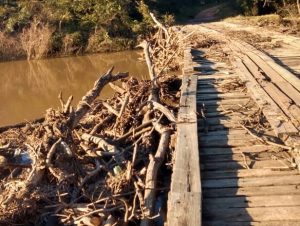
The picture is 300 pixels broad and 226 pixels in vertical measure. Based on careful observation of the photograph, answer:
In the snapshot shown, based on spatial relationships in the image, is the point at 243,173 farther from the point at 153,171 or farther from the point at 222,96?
the point at 222,96

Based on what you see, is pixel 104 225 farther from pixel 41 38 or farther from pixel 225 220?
pixel 41 38

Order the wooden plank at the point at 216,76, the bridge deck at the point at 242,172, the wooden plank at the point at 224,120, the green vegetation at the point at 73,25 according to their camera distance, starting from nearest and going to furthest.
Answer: the bridge deck at the point at 242,172 < the wooden plank at the point at 224,120 < the wooden plank at the point at 216,76 < the green vegetation at the point at 73,25

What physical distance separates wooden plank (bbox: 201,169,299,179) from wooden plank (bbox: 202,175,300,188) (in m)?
0.08

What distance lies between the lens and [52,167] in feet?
20.1

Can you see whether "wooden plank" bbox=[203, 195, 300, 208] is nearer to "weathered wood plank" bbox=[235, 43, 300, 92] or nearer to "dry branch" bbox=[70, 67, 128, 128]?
"weathered wood plank" bbox=[235, 43, 300, 92]

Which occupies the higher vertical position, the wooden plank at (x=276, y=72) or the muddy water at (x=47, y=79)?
the wooden plank at (x=276, y=72)

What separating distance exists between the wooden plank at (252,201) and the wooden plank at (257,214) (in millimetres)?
64

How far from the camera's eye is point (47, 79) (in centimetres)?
2084

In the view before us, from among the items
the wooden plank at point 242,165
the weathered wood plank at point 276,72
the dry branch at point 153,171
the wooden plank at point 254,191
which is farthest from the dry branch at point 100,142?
the weathered wood plank at point 276,72

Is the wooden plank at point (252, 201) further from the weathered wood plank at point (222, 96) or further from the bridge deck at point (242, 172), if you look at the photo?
the weathered wood plank at point (222, 96)

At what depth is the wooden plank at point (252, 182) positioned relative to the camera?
14.9ft

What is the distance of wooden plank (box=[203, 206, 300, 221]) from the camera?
3979mm

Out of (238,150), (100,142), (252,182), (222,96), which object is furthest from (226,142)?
(222,96)

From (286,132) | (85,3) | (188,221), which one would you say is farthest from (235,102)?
(85,3)
